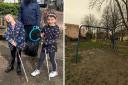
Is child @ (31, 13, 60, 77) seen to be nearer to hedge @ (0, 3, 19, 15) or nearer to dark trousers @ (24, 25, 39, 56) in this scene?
dark trousers @ (24, 25, 39, 56)

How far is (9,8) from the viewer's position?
1.41m

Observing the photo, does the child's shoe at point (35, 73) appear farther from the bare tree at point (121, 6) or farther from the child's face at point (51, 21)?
the bare tree at point (121, 6)

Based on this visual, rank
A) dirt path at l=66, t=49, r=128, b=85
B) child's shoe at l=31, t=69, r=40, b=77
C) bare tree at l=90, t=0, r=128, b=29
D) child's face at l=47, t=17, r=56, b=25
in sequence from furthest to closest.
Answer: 1. dirt path at l=66, t=49, r=128, b=85
2. bare tree at l=90, t=0, r=128, b=29
3. child's shoe at l=31, t=69, r=40, b=77
4. child's face at l=47, t=17, r=56, b=25

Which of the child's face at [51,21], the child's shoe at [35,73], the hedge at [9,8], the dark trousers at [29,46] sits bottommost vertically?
the child's shoe at [35,73]

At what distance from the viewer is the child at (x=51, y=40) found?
1.39 meters

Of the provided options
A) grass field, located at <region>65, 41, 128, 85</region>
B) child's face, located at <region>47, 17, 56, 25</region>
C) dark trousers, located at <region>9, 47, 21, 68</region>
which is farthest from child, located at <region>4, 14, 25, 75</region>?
grass field, located at <region>65, 41, 128, 85</region>

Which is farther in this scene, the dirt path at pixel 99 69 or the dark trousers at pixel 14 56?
the dirt path at pixel 99 69

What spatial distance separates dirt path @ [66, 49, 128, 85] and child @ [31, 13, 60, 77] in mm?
449

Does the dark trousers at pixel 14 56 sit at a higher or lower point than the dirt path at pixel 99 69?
higher

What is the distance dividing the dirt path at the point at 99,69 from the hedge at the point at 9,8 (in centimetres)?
64

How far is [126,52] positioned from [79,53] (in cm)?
31

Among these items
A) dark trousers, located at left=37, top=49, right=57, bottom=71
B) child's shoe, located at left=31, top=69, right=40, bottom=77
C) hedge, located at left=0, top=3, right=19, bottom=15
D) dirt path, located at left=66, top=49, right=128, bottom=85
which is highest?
hedge, located at left=0, top=3, right=19, bottom=15

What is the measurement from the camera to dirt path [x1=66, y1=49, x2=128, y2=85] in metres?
1.93

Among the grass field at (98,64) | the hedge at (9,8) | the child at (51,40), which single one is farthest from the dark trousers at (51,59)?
the grass field at (98,64)
